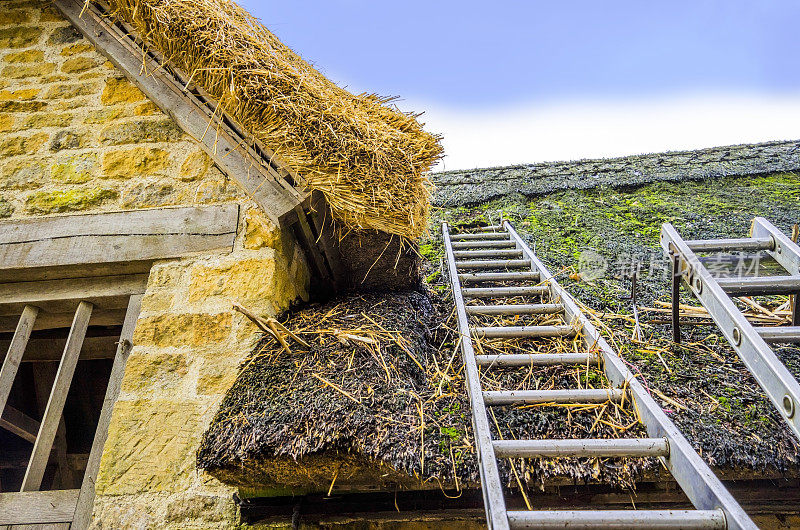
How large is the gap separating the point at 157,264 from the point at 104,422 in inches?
26.9

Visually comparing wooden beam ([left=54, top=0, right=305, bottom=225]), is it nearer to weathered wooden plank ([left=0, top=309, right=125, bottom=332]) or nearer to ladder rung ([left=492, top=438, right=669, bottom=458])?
weathered wooden plank ([left=0, top=309, right=125, bottom=332])

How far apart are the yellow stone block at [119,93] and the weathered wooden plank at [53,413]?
1114mm

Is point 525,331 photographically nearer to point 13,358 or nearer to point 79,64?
point 13,358

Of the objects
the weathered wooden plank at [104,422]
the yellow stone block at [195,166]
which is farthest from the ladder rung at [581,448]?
the yellow stone block at [195,166]

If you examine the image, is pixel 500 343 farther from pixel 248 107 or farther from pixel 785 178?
pixel 785 178

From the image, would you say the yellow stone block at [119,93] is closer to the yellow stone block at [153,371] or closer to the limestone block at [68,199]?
the limestone block at [68,199]

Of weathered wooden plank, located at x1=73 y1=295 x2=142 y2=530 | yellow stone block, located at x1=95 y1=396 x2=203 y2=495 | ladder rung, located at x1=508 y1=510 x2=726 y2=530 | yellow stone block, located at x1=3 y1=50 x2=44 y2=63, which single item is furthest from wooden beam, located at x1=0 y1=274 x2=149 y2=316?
ladder rung, located at x1=508 y1=510 x2=726 y2=530

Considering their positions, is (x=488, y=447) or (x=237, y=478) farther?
(x=237, y=478)

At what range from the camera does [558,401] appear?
1823mm

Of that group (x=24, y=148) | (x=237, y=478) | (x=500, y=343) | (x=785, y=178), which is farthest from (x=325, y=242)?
(x=785, y=178)

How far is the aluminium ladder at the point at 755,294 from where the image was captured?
4.88ft

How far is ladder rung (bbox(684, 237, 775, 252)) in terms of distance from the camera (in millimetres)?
2109

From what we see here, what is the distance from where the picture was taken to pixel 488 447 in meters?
1.47

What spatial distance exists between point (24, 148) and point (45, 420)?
1.39 meters
